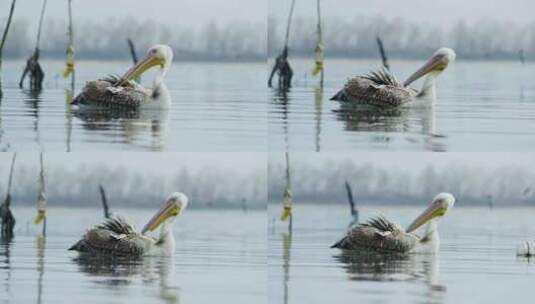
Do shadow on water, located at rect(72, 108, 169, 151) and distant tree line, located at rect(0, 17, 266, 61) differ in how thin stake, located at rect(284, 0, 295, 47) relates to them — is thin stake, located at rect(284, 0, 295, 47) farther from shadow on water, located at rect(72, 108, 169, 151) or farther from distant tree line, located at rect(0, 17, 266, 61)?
shadow on water, located at rect(72, 108, 169, 151)

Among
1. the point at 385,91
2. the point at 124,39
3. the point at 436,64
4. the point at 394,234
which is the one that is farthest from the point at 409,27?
the point at 124,39

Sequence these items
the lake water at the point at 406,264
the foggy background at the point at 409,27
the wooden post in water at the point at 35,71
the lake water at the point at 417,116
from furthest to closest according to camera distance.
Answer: the wooden post in water at the point at 35,71 → the foggy background at the point at 409,27 → the lake water at the point at 417,116 → the lake water at the point at 406,264

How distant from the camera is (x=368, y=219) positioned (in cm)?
1537

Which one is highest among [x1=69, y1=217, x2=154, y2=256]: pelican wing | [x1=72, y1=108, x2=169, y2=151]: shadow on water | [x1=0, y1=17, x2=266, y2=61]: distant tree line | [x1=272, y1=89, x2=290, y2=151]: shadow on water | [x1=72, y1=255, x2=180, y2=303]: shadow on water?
[x1=0, y1=17, x2=266, y2=61]: distant tree line

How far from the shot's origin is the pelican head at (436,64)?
15.7m

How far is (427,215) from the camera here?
15.5m

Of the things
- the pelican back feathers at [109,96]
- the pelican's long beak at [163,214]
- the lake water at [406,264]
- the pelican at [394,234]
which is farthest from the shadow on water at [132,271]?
the pelican at [394,234]

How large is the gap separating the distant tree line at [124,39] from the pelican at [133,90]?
0.48 feet

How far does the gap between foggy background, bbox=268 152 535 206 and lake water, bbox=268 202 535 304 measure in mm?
88

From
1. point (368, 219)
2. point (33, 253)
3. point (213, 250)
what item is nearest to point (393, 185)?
point (368, 219)

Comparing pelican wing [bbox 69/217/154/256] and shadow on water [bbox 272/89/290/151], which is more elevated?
shadow on water [bbox 272/89/290/151]

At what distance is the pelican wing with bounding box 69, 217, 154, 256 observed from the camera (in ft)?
50.2

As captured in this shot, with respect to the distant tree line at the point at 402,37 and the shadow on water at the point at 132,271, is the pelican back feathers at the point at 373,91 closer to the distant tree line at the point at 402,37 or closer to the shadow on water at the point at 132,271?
the distant tree line at the point at 402,37

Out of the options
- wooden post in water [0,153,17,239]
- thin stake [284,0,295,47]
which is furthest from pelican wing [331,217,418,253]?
wooden post in water [0,153,17,239]
